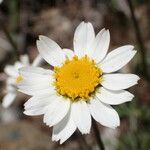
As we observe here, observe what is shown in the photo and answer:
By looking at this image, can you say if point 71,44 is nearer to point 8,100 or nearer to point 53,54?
point 8,100

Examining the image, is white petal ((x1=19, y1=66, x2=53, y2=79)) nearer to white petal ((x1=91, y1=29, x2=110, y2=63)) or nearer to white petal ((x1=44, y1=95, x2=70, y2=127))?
white petal ((x1=44, y1=95, x2=70, y2=127))

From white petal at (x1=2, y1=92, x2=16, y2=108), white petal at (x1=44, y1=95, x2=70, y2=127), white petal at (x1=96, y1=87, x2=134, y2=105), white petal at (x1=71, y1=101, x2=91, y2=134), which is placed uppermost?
white petal at (x1=96, y1=87, x2=134, y2=105)

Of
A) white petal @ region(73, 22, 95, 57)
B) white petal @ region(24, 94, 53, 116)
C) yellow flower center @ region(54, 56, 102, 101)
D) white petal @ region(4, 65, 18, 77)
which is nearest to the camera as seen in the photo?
white petal @ region(24, 94, 53, 116)

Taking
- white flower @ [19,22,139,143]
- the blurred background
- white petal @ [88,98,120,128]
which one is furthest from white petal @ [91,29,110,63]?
the blurred background

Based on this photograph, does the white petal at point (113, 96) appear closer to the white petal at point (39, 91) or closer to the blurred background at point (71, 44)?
the white petal at point (39, 91)

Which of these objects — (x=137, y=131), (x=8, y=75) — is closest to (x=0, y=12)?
(x=8, y=75)

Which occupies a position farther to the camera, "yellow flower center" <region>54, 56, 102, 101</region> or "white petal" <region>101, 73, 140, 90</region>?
"yellow flower center" <region>54, 56, 102, 101</region>

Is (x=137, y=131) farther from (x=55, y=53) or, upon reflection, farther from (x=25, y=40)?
(x=25, y=40)

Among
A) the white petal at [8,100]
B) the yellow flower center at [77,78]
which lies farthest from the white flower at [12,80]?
the yellow flower center at [77,78]

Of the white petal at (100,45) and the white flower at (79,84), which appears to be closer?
the white flower at (79,84)
